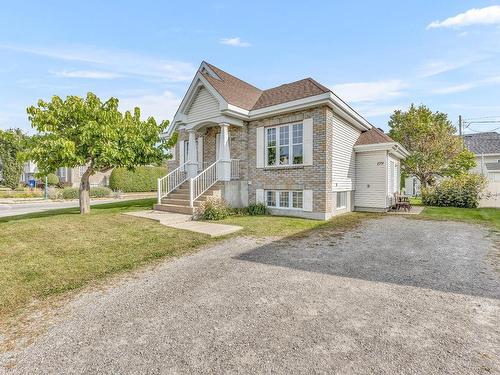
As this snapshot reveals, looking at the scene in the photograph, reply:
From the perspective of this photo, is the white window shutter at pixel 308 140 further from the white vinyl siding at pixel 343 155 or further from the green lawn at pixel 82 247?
the green lawn at pixel 82 247

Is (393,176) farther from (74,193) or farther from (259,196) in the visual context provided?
(74,193)

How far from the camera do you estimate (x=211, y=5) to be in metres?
10.4

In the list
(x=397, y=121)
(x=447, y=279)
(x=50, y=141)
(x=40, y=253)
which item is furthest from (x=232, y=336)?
(x=397, y=121)

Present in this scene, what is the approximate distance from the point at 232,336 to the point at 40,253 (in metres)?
5.67

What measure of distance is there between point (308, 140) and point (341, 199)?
12.5 feet

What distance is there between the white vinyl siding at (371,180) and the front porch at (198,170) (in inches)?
258

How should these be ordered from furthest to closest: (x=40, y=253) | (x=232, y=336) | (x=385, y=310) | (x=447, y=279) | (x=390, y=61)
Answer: (x=390, y=61), (x=40, y=253), (x=447, y=279), (x=385, y=310), (x=232, y=336)

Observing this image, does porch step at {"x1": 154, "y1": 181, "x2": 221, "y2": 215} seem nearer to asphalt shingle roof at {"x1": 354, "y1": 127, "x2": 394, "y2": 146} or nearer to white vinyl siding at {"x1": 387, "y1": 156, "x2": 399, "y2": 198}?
asphalt shingle roof at {"x1": 354, "y1": 127, "x2": 394, "y2": 146}

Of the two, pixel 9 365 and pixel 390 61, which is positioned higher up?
pixel 390 61

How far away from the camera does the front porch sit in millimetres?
11984

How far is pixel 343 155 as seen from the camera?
41.7 ft

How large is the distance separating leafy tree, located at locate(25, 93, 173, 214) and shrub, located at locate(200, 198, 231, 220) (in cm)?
376

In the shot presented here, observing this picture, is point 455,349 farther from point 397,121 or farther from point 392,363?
point 397,121

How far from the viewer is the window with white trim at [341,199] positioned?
42.0 ft
